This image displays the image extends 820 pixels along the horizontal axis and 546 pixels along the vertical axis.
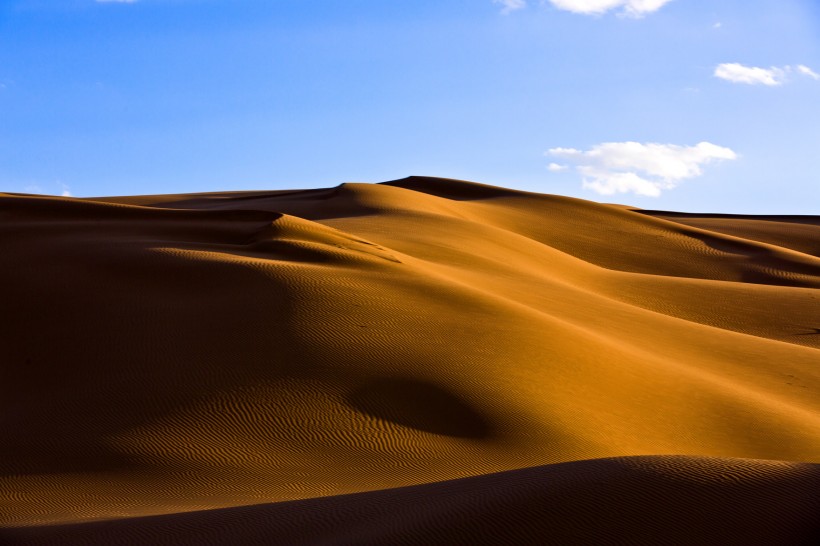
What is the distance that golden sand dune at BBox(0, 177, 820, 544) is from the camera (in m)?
4.65

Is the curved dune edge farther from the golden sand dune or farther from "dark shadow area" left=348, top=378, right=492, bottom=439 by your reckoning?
"dark shadow area" left=348, top=378, right=492, bottom=439

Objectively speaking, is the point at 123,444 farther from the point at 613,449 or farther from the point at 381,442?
the point at 613,449

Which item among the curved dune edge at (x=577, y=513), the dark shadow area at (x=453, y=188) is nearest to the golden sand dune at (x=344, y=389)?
the curved dune edge at (x=577, y=513)

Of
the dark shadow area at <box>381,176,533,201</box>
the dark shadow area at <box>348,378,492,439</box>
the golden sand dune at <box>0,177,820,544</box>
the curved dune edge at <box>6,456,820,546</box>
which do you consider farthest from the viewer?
the dark shadow area at <box>381,176,533,201</box>

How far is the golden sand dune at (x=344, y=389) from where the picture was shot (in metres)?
4.65

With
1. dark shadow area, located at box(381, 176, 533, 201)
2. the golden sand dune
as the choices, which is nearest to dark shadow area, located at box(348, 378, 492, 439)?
the golden sand dune

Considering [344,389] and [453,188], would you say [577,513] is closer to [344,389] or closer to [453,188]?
[344,389]

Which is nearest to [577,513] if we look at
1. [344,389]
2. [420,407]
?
[420,407]

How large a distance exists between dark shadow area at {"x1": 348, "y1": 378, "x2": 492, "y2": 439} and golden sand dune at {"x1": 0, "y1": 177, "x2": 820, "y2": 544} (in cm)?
2

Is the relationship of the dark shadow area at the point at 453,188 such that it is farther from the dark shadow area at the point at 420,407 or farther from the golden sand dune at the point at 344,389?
the dark shadow area at the point at 420,407

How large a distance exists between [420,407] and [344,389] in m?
0.70

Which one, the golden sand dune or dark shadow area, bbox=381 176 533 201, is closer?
the golden sand dune

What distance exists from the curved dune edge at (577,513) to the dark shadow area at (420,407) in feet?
9.30

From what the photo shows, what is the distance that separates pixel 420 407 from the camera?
8.16 metres
